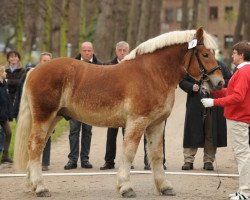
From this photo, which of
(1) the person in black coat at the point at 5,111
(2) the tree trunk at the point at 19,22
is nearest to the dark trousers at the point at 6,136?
(1) the person in black coat at the point at 5,111

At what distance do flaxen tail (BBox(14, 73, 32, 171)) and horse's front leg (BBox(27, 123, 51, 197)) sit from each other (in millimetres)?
234

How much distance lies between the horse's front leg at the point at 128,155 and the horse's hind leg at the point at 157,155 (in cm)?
46

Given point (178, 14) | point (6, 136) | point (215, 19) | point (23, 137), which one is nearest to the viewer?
point (23, 137)

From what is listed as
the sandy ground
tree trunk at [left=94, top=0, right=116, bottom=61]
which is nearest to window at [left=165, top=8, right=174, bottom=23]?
tree trunk at [left=94, top=0, right=116, bottom=61]

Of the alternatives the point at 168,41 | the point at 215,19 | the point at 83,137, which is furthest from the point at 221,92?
the point at 215,19

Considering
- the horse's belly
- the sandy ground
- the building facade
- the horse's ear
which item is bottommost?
the sandy ground

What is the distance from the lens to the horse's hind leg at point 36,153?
39.2 ft

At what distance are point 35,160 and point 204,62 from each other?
116 inches

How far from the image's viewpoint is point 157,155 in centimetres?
1225

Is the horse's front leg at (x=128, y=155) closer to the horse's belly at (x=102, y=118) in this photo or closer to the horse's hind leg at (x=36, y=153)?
the horse's belly at (x=102, y=118)

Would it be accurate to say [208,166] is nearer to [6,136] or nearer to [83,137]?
[83,137]

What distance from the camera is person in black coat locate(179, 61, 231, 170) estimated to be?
603 inches

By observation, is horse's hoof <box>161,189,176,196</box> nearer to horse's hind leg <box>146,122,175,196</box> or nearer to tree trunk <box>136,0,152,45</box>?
horse's hind leg <box>146,122,175,196</box>

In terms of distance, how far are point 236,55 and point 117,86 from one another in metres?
1.82
